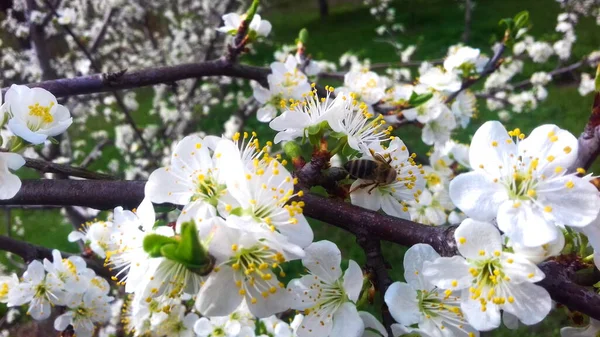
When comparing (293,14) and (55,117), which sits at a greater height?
(55,117)

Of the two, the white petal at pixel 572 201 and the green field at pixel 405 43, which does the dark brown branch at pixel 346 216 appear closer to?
the white petal at pixel 572 201

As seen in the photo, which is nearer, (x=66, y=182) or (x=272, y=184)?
(x=272, y=184)

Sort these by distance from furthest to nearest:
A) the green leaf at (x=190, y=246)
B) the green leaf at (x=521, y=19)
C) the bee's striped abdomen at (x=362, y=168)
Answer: the green leaf at (x=521, y=19) < the bee's striped abdomen at (x=362, y=168) < the green leaf at (x=190, y=246)

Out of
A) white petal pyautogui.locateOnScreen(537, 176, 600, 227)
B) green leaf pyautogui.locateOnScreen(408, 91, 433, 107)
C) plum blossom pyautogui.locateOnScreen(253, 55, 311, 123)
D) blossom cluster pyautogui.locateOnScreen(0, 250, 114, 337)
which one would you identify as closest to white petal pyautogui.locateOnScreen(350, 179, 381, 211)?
white petal pyautogui.locateOnScreen(537, 176, 600, 227)

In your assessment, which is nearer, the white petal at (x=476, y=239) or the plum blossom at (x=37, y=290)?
the white petal at (x=476, y=239)

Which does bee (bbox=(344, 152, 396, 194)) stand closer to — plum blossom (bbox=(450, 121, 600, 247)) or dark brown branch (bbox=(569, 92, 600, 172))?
plum blossom (bbox=(450, 121, 600, 247))

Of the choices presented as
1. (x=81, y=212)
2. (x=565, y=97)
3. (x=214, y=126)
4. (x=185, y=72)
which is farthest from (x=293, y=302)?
(x=565, y=97)

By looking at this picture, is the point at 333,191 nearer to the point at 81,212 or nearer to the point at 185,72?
the point at 185,72

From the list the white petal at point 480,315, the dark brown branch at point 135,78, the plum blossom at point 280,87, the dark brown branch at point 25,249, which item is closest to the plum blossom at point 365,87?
the plum blossom at point 280,87

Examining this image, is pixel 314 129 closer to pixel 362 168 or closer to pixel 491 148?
pixel 362 168
